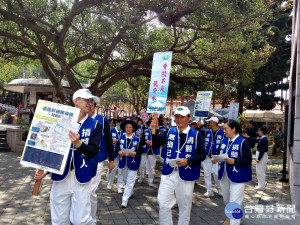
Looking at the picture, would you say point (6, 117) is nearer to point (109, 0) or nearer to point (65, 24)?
point (65, 24)

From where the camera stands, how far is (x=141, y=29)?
11.1 m

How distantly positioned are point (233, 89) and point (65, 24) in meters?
18.1

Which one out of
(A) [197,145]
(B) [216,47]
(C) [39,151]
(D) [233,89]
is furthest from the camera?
(D) [233,89]

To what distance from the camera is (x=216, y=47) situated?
12.6 m

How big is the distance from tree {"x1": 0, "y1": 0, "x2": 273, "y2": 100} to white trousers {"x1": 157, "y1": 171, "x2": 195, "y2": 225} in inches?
251

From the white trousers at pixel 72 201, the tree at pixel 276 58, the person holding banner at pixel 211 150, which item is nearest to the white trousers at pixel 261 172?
the person holding banner at pixel 211 150

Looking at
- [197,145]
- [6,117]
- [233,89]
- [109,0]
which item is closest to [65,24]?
[109,0]

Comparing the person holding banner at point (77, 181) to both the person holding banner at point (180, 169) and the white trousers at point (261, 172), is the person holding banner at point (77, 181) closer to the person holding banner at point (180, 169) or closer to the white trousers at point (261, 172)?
the person holding banner at point (180, 169)

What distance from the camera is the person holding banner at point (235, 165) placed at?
15.9ft

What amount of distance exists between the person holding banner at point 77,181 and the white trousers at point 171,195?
1090 mm

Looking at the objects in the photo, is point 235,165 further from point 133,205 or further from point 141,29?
point 141,29

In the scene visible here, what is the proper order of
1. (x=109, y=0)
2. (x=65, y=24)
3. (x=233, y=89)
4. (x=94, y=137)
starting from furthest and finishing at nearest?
(x=233, y=89)
(x=65, y=24)
(x=109, y=0)
(x=94, y=137)

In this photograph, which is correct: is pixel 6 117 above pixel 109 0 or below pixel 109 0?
below

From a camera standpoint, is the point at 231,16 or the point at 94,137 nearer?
the point at 94,137
